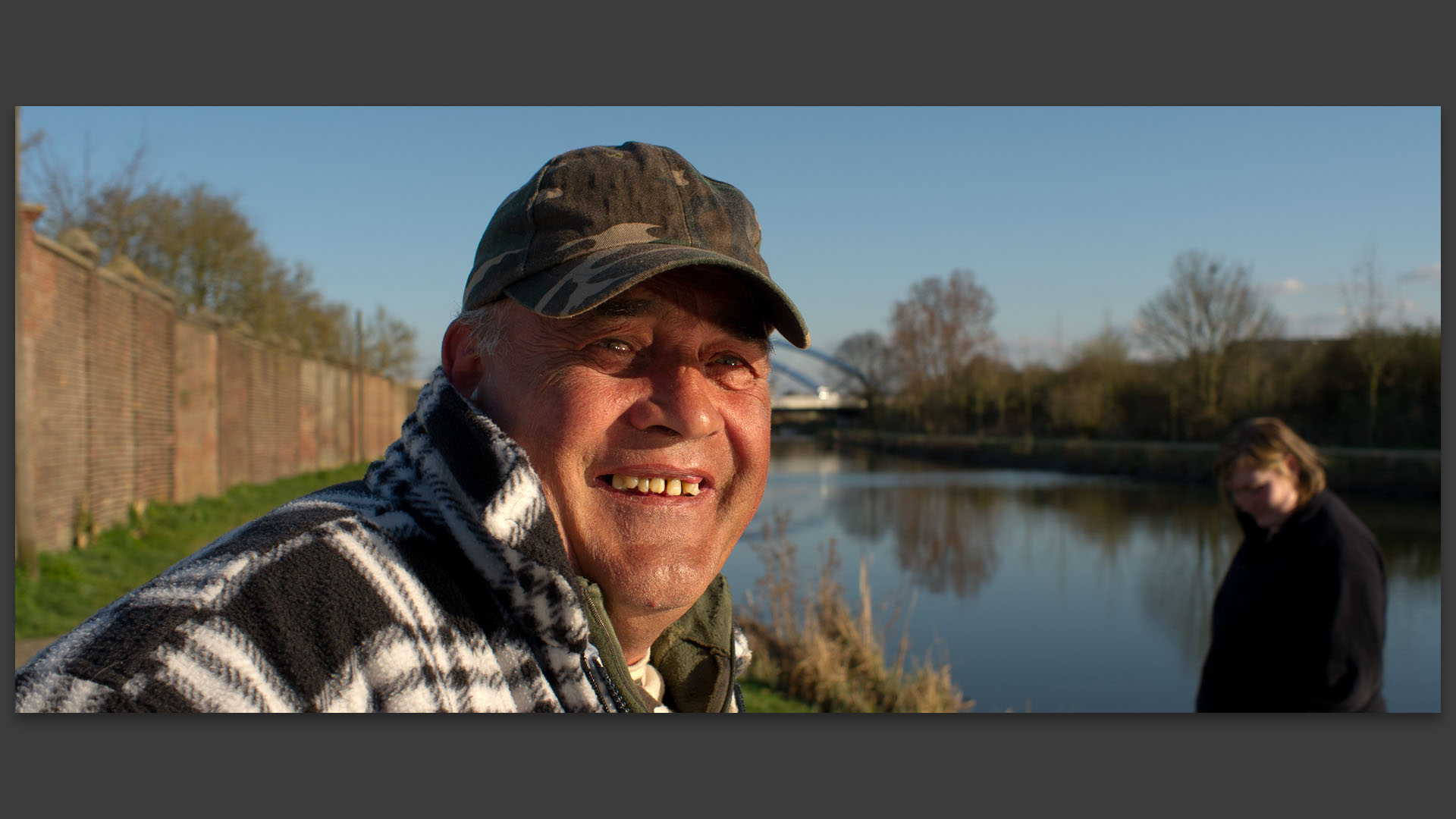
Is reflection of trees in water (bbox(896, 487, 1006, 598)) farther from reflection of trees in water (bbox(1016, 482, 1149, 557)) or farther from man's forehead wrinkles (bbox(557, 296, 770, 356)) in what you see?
man's forehead wrinkles (bbox(557, 296, 770, 356))

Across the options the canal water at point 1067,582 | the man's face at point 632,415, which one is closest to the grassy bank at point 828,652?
the canal water at point 1067,582

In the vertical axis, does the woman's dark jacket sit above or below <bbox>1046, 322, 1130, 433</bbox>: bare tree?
below

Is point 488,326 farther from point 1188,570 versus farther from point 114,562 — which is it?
point 1188,570

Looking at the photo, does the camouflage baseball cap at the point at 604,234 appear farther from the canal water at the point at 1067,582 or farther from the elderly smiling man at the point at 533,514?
the canal water at the point at 1067,582

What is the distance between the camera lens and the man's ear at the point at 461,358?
1.30m

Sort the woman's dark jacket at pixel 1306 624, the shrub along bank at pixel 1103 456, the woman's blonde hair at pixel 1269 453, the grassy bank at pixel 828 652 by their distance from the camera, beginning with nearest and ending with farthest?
the woman's dark jacket at pixel 1306 624, the woman's blonde hair at pixel 1269 453, the grassy bank at pixel 828 652, the shrub along bank at pixel 1103 456

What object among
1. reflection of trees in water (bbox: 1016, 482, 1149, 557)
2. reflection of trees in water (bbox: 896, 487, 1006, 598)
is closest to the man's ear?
reflection of trees in water (bbox: 896, 487, 1006, 598)

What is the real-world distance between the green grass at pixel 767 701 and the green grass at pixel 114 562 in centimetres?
293

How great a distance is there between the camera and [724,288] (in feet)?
4.27

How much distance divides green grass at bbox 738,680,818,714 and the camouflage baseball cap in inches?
180

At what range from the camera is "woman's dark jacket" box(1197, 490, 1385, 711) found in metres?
2.75

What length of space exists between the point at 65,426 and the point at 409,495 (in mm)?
7162
